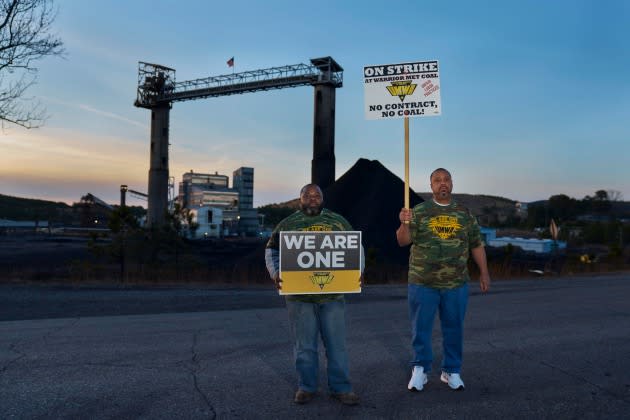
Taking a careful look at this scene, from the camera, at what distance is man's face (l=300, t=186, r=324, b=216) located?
4.79 m

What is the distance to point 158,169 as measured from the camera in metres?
43.3

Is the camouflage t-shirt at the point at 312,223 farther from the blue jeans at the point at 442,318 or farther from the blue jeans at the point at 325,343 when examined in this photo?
the blue jeans at the point at 442,318

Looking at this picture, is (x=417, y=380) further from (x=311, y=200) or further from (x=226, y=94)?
(x=226, y=94)

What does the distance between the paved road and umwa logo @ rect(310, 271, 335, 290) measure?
1056 millimetres

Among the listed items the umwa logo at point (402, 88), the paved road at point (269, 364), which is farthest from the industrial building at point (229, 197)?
the umwa logo at point (402, 88)

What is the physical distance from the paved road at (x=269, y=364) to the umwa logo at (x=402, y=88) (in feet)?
10.1

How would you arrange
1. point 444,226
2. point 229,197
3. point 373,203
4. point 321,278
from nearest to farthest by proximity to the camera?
point 321,278
point 444,226
point 373,203
point 229,197

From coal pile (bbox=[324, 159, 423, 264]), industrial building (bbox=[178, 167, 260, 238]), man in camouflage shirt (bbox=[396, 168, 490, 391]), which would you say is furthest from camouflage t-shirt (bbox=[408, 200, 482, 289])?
industrial building (bbox=[178, 167, 260, 238])

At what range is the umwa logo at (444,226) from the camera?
5.01 meters

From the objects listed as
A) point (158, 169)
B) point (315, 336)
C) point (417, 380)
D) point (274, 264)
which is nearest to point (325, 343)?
point (315, 336)

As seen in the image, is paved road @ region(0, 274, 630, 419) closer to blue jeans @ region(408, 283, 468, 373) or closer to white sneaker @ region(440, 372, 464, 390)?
white sneaker @ region(440, 372, 464, 390)

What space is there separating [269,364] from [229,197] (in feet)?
277

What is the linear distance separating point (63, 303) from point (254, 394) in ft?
27.6

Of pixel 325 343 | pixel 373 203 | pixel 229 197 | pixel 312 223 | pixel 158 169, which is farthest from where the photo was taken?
pixel 229 197
